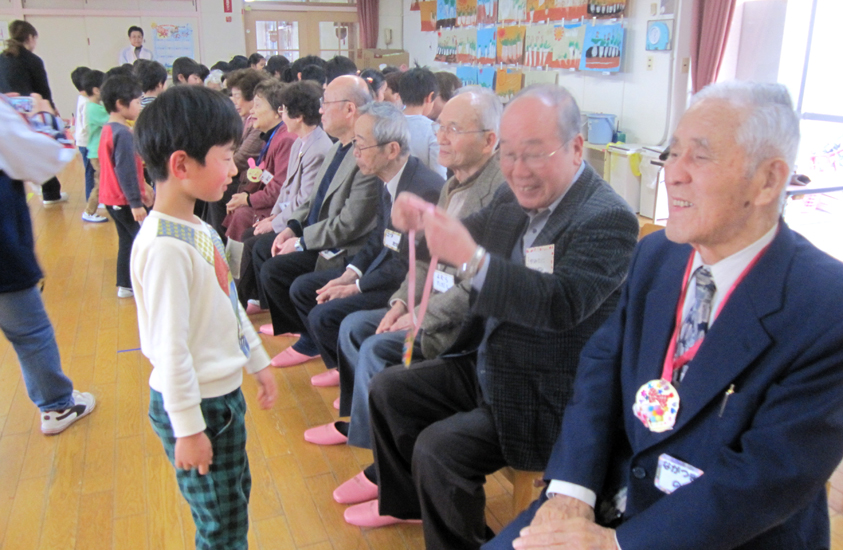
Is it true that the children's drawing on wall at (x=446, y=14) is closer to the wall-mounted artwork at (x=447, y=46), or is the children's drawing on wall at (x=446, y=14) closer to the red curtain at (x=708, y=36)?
the wall-mounted artwork at (x=447, y=46)

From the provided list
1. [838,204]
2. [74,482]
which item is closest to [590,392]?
[74,482]

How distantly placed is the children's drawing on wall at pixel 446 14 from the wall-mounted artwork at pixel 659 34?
4479 mm

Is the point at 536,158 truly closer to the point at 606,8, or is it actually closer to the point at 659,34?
the point at 659,34

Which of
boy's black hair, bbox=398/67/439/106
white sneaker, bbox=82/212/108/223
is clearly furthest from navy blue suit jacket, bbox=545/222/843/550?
white sneaker, bbox=82/212/108/223

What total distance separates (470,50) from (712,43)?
173 inches

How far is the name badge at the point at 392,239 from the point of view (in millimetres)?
2693

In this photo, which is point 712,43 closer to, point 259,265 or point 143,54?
point 259,265

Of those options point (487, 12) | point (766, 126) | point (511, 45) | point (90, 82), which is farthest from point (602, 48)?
point (766, 126)

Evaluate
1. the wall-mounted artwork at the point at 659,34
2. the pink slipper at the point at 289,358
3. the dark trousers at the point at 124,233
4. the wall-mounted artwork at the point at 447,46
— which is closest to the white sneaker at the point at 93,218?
the dark trousers at the point at 124,233

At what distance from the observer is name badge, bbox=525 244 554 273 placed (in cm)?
166

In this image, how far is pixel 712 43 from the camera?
550 cm

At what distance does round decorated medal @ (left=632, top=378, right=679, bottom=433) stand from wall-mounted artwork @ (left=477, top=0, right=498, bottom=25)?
8.10 metres

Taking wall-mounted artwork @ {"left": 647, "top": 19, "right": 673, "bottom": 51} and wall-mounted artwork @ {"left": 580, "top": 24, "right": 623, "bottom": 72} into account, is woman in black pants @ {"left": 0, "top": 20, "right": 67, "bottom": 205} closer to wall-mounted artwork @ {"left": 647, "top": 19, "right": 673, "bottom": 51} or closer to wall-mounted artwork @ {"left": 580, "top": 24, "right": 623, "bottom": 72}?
wall-mounted artwork @ {"left": 580, "top": 24, "right": 623, "bottom": 72}

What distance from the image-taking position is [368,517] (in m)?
2.15
